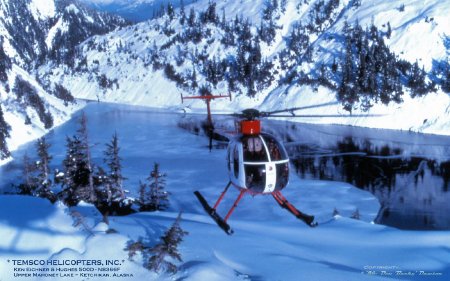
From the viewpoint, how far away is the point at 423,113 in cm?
8075

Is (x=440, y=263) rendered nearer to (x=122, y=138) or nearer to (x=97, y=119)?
(x=122, y=138)

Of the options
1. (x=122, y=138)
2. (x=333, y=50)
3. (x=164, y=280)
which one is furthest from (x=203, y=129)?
(x=164, y=280)

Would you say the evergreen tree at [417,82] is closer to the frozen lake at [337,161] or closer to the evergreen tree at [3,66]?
the frozen lake at [337,161]

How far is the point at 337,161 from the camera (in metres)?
52.5

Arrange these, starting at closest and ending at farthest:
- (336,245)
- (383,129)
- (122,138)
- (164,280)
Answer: (164,280), (336,245), (122,138), (383,129)

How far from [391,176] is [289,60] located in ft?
297

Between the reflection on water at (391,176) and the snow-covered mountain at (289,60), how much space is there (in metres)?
14.9

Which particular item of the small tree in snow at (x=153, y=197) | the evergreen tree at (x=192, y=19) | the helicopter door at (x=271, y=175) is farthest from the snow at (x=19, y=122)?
the evergreen tree at (x=192, y=19)

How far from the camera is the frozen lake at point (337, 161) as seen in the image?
35.6 meters

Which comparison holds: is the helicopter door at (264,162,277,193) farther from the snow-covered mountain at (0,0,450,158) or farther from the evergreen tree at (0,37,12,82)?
the evergreen tree at (0,37,12,82)

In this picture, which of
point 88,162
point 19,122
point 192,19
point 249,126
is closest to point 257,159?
point 249,126

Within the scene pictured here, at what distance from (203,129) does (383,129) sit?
118ft

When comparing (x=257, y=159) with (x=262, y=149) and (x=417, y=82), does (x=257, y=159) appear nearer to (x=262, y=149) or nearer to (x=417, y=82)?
(x=262, y=149)

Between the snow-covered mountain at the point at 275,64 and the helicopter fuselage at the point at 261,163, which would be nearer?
the helicopter fuselage at the point at 261,163
